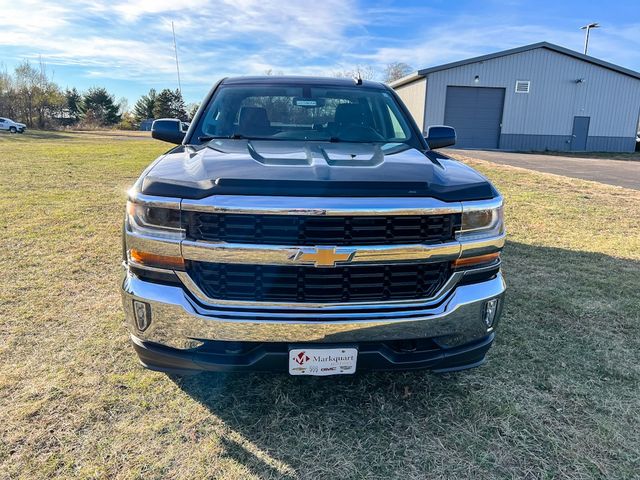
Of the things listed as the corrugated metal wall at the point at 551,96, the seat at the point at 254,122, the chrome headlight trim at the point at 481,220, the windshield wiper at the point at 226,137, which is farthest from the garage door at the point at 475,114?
the chrome headlight trim at the point at 481,220

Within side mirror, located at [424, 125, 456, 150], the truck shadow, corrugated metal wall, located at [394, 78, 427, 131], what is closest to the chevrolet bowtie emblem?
the truck shadow

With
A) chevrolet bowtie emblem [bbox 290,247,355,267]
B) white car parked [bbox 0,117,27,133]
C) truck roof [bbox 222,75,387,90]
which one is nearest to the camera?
chevrolet bowtie emblem [bbox 290,247,355,267]

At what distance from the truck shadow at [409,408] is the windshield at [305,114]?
1682 millimetres

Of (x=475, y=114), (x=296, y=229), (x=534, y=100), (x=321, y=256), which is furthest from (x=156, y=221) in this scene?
(x=534, y=100)

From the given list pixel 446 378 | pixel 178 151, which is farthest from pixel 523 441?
pixel 178 151

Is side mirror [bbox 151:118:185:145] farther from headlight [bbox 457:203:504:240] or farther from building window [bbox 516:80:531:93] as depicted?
building window [bbox 516:80:531:93]

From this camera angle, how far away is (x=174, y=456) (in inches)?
87.7

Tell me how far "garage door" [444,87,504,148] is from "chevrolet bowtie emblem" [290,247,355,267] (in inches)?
959

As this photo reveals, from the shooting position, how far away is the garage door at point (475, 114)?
24906mm

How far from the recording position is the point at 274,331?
81.3 inches

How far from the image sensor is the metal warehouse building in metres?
24.7

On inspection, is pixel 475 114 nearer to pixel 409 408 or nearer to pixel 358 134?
pixel 358 134

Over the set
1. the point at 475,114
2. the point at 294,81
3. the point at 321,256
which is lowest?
the point at 321,256

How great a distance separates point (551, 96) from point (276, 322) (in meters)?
28.0
